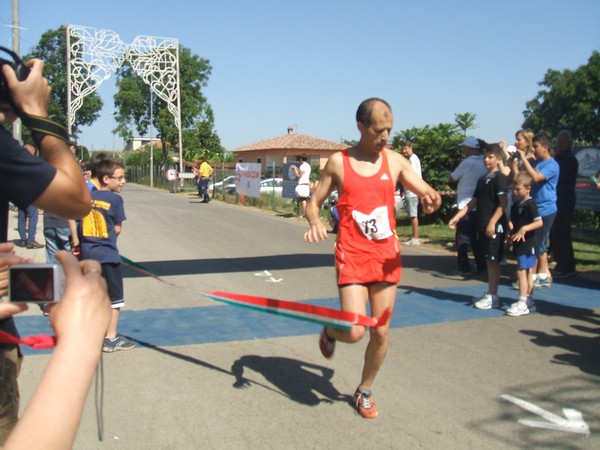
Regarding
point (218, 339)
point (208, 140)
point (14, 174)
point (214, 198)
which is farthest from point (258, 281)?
point (208, 140)

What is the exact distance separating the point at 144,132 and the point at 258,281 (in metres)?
62.0

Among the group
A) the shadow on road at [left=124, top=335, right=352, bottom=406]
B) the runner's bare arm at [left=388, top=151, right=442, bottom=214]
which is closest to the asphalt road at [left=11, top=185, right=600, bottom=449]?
the shadow on road at [left=124, top=335, right=352, bottom=406]

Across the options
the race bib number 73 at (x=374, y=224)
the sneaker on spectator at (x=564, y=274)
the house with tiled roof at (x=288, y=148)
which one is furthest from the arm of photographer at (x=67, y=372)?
the house with tiled roof at (x=288, y=148)

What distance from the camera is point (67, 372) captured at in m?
1.10

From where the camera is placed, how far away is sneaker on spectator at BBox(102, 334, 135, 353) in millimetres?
5691

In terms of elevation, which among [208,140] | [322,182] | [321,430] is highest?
[208,140]

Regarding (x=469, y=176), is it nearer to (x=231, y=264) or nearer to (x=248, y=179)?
(x=231, y=264)

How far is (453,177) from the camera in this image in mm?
8906

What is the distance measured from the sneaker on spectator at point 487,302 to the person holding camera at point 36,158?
6234mm

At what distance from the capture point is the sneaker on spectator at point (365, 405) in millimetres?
4254

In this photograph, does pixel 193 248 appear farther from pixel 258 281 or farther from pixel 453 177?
pixel 453 177

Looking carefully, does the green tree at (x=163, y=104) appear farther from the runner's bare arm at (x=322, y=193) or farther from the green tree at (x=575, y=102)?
the runner's bare arm at (x=322, y=193)

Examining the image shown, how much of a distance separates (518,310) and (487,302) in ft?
1.41

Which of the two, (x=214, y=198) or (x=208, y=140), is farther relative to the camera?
(x=208, y=140)
